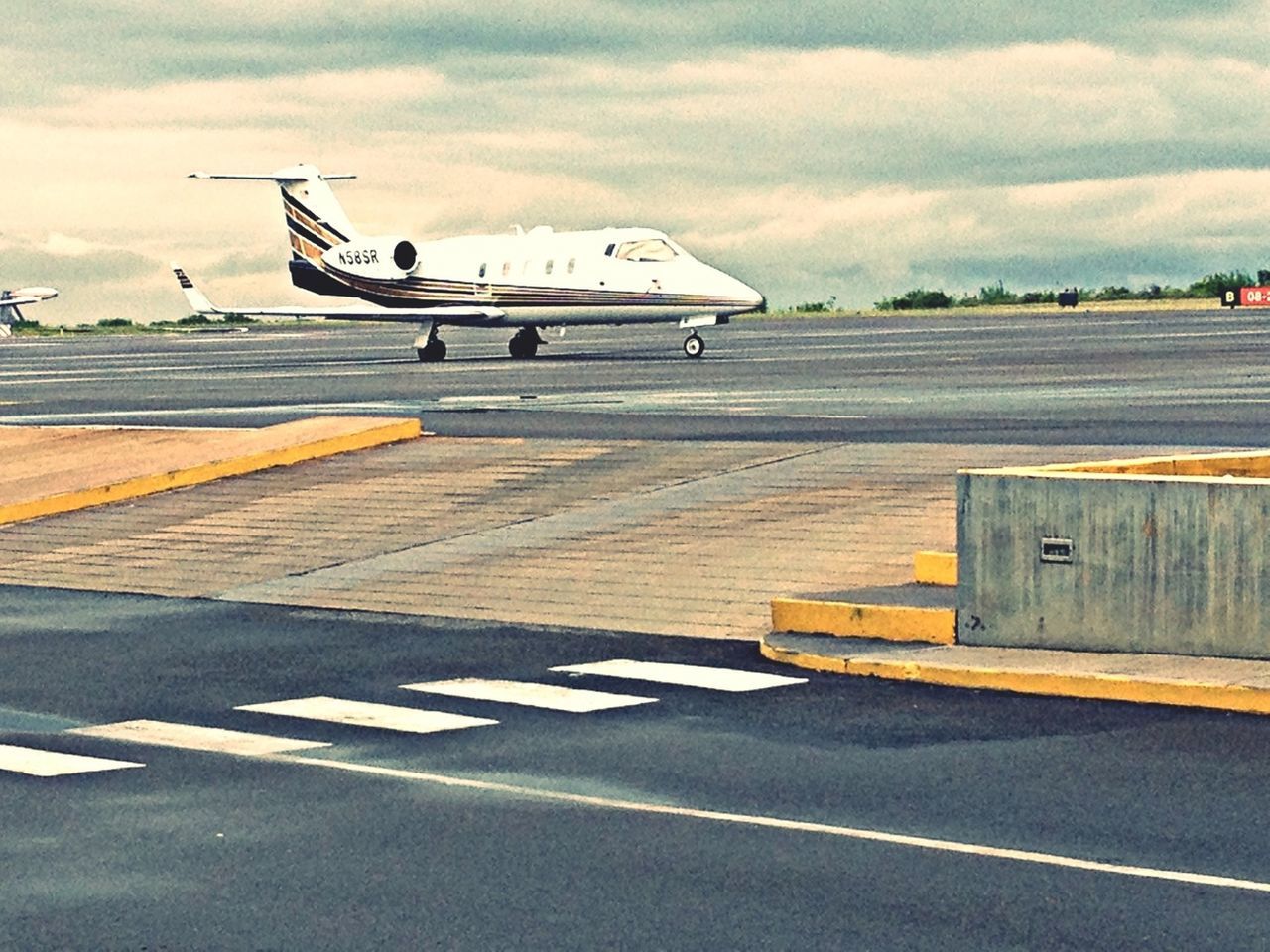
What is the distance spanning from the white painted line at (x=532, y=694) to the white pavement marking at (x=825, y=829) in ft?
7.58

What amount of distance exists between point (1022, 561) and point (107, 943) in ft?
28.7

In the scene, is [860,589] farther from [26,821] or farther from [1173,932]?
[1173,932]

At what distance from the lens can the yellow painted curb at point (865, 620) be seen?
1659cm

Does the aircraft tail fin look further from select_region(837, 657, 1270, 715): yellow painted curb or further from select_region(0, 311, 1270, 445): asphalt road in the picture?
select_region(837, 657, 1270, 715): yellow painted curb

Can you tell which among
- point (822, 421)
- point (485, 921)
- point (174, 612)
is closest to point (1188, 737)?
point (485, 921)

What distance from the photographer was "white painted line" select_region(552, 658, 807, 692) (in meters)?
15.4

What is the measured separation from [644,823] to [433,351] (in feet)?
197

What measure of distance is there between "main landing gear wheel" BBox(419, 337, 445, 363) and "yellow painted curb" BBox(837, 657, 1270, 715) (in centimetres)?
5464

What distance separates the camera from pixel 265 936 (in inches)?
340

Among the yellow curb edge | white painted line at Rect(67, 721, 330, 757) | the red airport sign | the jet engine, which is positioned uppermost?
the jet engine

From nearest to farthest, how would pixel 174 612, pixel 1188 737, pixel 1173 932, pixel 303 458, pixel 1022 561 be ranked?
pixel 1173 932, pixel 1188 737, pixel 1022 561, pixel 174 612, pixel 303 458

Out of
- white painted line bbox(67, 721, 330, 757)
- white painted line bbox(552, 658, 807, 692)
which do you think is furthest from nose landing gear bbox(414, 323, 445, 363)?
white painted line bbox(67, 721, 330, 757)

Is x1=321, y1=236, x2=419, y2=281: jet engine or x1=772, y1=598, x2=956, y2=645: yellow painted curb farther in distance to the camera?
x1=321, y1=236, x2=419, y2=281: jet engine

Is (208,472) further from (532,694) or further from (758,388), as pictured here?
(758,388)
